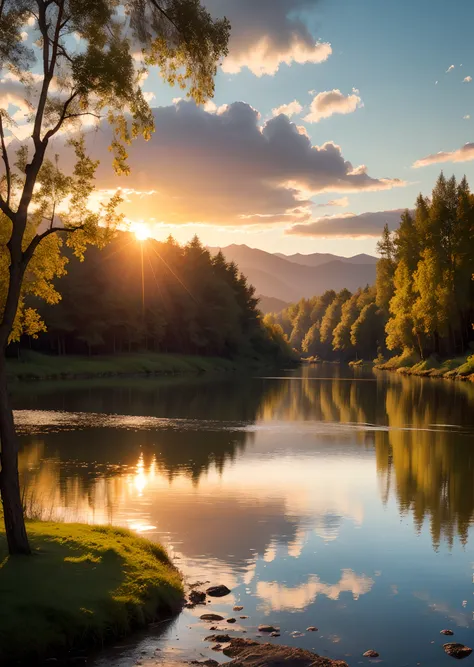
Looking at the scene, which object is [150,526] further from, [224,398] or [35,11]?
[224,398]

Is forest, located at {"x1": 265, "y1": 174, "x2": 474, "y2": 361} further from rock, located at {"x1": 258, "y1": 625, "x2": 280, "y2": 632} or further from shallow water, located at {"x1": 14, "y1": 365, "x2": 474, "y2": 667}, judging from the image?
rock, located at {"x1": 258, "y1": 625, "x2": 280, "y2": 632}

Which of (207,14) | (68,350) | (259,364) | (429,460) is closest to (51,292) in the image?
(207,14)

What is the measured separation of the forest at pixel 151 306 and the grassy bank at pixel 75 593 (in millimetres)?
67530

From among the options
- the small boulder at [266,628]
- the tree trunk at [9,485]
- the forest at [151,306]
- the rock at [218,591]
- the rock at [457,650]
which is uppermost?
the forest at [151,306]

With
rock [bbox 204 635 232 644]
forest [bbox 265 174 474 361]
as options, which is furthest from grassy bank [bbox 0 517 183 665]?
forest [bbox 265 174 474 361]

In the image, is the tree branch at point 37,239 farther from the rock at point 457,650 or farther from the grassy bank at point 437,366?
the grassy bank at point 437,366

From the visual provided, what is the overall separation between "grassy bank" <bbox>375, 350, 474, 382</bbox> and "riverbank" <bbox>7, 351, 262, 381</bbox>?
30.9 meters

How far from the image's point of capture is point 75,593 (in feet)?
37.1

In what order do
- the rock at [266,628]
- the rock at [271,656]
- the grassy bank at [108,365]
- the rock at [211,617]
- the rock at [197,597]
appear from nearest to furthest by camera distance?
the rock at [271,656], the rock at [266,628], the rock at [211,617], the rock at [197,597], the grassy bank at [108,365]

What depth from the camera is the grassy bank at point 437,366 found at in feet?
268

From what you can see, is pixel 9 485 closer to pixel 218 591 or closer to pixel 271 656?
pixel 218 591

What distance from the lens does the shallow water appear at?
39.4 feet

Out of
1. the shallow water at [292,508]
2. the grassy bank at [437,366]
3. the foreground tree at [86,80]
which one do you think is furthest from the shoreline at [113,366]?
the foreground tree at [86,80]

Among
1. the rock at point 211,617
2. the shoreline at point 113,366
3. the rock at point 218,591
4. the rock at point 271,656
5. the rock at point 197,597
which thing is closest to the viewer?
the rock at point 271,656
